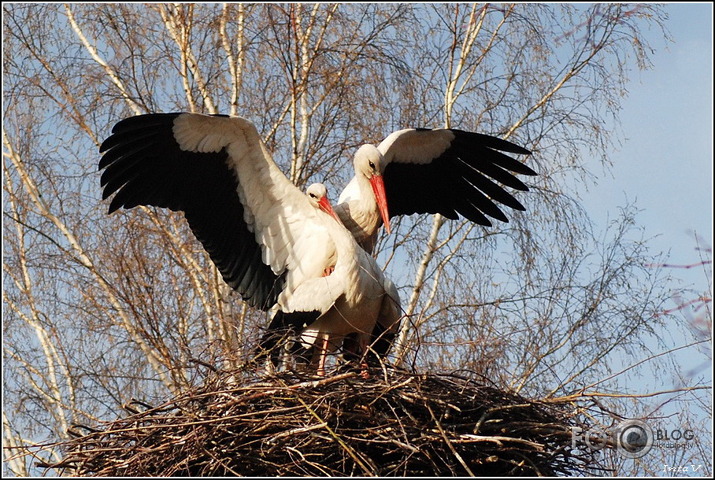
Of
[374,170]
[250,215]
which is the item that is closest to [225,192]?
[250,215]

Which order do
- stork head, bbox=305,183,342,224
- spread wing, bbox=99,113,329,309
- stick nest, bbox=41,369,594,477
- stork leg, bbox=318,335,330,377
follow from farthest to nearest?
stork head, bbox=305,183,342,224 < spread wing, bbox=99,113,329,309 < stork leg, bbox=318,335,330,377 < stick nest, bbox=41,369,594,477

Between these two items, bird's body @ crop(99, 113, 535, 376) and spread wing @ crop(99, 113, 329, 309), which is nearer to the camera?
bird's body @ crop(99, 113, 535, 376)

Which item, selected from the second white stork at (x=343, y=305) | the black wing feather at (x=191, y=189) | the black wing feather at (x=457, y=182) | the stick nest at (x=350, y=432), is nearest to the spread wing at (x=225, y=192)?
the black wing feather at (x=191, y=189)

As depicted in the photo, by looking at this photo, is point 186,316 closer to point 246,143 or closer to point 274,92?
point 274,92

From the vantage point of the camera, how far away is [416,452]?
5.27 metres

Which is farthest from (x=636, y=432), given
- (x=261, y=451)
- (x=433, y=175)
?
(x=433, y=175)

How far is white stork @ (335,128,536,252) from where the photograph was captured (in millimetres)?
6930

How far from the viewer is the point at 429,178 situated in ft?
24.6

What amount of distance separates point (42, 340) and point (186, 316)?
1.67 metres

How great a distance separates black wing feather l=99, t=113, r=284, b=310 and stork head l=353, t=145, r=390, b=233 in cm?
71

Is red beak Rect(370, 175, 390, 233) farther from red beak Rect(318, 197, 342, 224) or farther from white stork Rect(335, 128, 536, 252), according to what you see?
red beak Rect(318, 197, 342, 224)

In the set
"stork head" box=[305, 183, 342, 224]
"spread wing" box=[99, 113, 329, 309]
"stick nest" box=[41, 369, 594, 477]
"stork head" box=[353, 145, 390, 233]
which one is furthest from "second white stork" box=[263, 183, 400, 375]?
"stick nest" box=[41, 369, 594, 477]

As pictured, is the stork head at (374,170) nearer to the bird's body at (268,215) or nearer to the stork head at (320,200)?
the bird's body at (268,215)

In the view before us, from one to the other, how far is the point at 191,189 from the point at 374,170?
1.06 m
